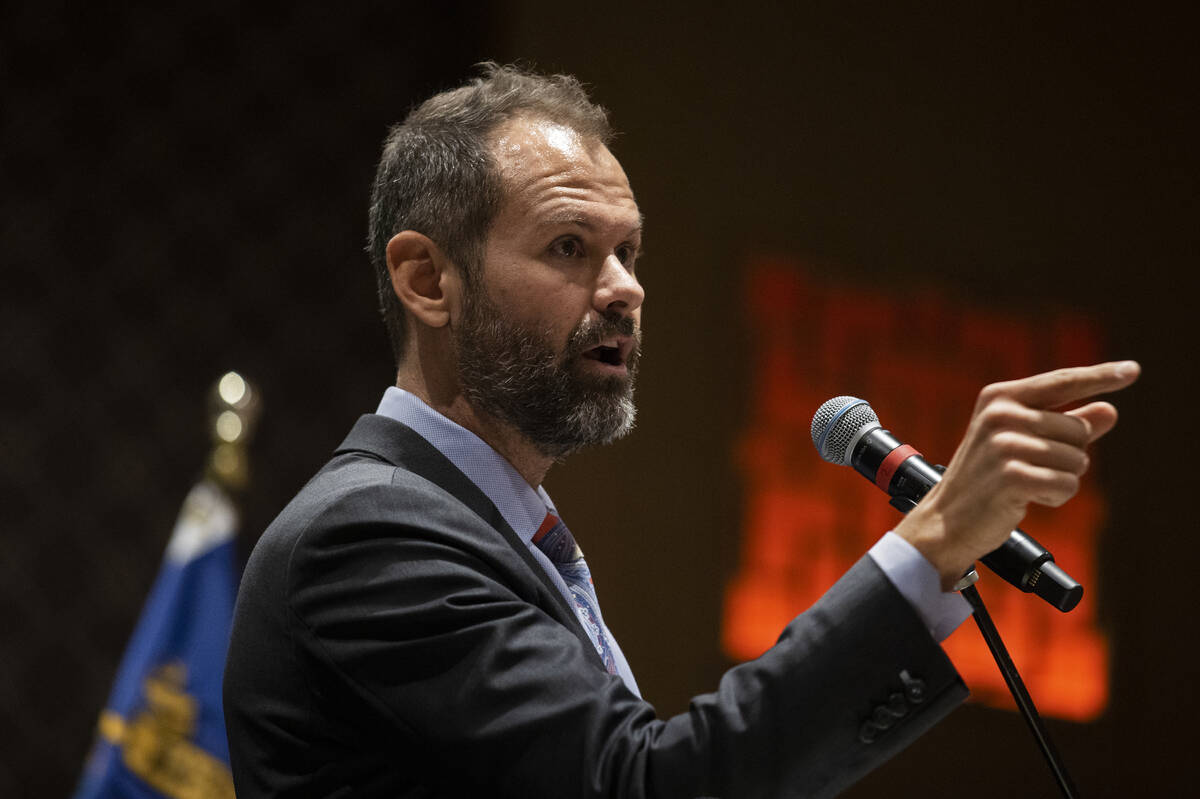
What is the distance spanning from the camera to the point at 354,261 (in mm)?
2852

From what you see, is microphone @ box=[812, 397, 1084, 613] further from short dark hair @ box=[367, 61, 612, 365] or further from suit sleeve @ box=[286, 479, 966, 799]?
short dark hair @ box=[367, 61, 612, 365]

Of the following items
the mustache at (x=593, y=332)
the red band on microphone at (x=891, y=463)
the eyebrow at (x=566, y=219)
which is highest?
the eyebrow at (x=566, y=219)

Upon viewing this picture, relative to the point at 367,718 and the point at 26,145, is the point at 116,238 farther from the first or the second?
the point at 367,718

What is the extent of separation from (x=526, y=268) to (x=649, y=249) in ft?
5.24

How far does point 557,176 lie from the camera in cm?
124

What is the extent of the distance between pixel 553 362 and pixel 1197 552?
2676 millimetres

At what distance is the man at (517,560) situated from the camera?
0.85 metres

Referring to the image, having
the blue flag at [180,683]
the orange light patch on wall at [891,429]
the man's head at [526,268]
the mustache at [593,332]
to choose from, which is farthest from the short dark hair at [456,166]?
the orange light patch on wall at [891,429]

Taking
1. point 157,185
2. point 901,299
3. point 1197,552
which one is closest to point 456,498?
point 157,185

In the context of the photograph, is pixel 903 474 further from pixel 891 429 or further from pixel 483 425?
pixel 891 429

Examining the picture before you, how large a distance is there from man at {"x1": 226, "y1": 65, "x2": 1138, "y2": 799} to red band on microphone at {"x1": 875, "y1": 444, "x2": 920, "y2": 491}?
188 mm

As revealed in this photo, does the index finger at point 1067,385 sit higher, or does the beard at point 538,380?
the index finger at point 1067,385

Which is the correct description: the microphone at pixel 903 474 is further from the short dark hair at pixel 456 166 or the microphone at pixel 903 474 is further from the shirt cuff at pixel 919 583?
the short dark hair at pixel 456 166

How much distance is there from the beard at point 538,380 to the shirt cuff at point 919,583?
42 cm
